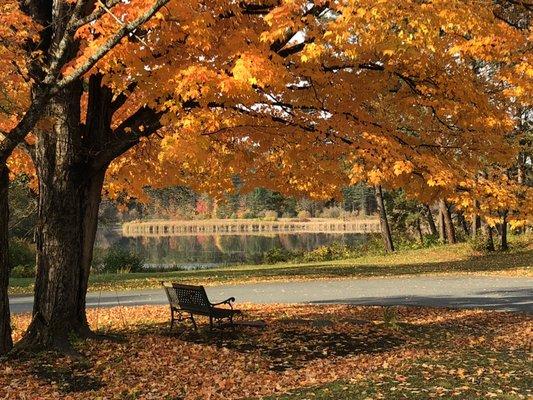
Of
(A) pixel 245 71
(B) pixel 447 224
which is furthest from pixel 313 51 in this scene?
(B) pixel 447 224

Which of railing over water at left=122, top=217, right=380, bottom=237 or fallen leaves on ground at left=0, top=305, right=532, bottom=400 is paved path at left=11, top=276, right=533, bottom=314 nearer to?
fallen leaves on ground at left=0, top=305, right=532, bottom=400

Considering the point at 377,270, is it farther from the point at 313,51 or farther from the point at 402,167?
the point at 313,51

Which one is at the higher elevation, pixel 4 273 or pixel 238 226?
pixel 238 226

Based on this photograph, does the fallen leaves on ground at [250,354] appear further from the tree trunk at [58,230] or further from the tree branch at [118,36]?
the tree branch at [118,36]

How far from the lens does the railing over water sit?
7625 cm

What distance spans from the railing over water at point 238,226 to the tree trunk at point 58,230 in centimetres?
6513

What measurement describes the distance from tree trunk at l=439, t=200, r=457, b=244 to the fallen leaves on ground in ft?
77.5

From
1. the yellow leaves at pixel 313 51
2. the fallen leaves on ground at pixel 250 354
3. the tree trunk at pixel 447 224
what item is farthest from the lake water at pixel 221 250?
the yellow leaves at pixel 313 51

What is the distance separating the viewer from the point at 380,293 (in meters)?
16.1

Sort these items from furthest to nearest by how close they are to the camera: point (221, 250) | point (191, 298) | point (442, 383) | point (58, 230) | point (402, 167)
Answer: point (221, 250)
point (191, 298)
point (58, 230)
point (402, 167)
point (442, 383)

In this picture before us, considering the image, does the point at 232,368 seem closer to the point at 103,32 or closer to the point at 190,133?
the point at 190,133

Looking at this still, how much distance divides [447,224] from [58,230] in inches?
1204

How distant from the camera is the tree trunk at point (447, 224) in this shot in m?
34.5

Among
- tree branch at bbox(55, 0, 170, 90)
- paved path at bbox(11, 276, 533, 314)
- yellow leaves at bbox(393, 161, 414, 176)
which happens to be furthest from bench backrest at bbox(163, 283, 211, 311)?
paved path at bbox(11, 276, 533, 314)
